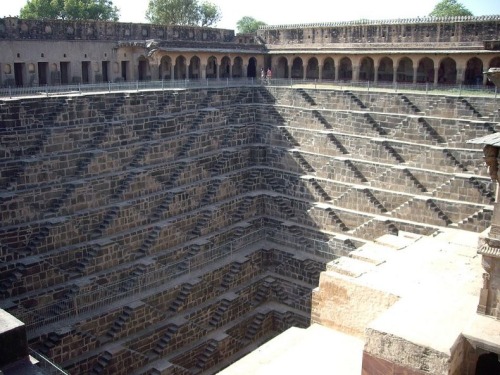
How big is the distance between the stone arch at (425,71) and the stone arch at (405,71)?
434 millimetres

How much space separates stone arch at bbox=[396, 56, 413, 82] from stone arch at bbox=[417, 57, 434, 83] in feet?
1.42

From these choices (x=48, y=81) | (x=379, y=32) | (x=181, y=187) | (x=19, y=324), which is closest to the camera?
(x=19, y=324)

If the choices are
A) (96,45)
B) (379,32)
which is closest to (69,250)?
(96,45)

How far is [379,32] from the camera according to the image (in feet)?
87.5

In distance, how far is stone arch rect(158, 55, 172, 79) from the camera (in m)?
25.8

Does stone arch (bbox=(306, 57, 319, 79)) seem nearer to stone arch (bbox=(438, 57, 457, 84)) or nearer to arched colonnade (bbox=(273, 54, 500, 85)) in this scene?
arched colonnade (bbox=(273, 54, 500, 85))

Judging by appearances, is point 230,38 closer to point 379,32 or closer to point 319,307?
point 379,32

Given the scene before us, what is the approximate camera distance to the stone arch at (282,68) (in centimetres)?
3116

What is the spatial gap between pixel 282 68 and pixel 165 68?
8166mm

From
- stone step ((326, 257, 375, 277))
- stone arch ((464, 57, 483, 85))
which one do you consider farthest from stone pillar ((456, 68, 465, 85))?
stone step ((326, 257, 375, 277))

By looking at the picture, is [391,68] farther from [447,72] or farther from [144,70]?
[144,70]

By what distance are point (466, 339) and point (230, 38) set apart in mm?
24882

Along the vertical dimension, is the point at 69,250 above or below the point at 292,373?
above

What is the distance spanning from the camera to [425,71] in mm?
28188
